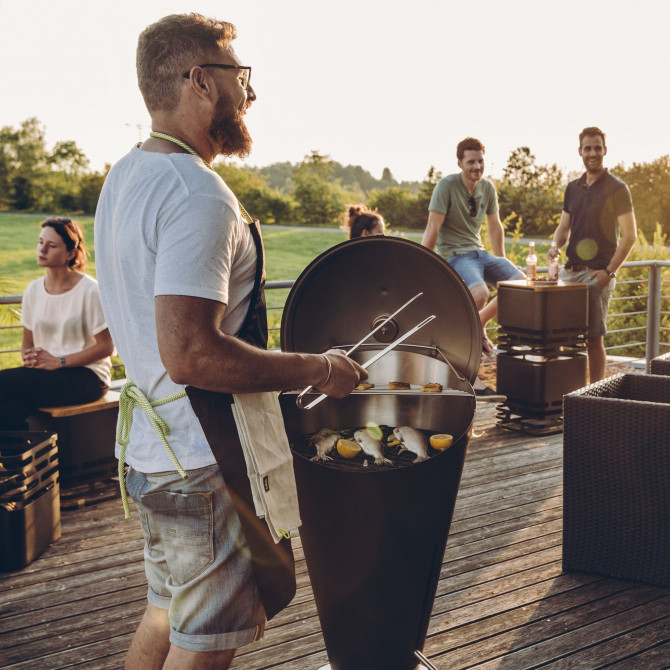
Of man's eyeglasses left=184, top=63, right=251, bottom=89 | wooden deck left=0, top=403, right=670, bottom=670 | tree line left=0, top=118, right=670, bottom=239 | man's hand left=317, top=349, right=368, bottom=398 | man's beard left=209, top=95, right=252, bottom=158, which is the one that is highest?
tree line left=0, top=118, right=670, bottom=239

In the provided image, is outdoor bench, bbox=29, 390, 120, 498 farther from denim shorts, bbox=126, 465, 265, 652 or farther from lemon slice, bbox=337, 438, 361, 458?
denim shorts, bbox=126, 465, 265, 652

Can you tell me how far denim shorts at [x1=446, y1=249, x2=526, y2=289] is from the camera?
16.1 feet

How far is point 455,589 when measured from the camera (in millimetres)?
2582

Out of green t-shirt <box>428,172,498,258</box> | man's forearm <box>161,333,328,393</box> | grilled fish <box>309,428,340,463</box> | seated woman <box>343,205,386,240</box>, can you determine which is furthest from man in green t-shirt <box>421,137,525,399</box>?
man's forearm <box>161,333,328,393</box>

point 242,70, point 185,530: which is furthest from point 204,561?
point 242,70

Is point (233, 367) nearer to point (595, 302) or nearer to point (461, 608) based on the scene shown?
point (461, 608)

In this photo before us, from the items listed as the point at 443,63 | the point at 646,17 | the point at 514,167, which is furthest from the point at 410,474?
the point at 514,167

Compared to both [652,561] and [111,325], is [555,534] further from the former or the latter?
[111,325]

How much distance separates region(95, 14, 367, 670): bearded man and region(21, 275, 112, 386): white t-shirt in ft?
7.56

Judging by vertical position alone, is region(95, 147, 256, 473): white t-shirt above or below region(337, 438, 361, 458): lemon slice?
above

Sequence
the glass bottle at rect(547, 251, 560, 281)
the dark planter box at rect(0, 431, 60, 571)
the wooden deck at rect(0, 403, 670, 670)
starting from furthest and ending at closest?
1. the glass bottle at rect(547, 251, 560, 281)
2. the dark planter box at rect(0, 431, 60, 571)
3. the wooden deck at rect(0, 403, 670, 670)

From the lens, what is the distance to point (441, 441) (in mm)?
1847

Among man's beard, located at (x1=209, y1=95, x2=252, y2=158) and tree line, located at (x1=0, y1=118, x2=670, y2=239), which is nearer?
man's beard, located at (x1=209, y1=95, x2=252, y2=158)

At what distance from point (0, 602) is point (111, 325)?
5.69 ft
